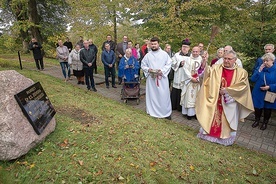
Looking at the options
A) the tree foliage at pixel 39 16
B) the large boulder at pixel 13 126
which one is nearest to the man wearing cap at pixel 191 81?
the large boulder at pixel 13 126

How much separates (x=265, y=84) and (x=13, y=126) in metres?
6.18

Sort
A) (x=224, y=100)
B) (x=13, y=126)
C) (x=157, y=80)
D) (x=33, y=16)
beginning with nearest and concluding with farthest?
(x=13, y=126) < (x=224, y=100) < (x=157, y=80) < (x=33, y=16)

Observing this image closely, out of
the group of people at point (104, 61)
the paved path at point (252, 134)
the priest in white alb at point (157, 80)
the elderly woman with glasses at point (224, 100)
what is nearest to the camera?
the elderly woman with glasses at point (224, 100)

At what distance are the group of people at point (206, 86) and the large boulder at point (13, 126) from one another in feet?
12.0

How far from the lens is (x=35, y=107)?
3.73 metres

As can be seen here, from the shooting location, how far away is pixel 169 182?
313 centimetres

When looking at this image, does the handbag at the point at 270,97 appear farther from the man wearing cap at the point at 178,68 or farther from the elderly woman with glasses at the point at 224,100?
the man wearing cap at the point at 178,68

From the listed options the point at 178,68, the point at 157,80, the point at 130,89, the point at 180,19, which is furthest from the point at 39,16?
the point at 157,80

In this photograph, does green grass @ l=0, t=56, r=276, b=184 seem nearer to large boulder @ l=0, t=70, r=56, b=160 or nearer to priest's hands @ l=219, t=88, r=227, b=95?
large boulder @ l=0, t=70, r=56, b=160

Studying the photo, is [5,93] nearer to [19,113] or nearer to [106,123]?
[19,113]

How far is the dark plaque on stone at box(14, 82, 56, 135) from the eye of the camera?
11.3 ft

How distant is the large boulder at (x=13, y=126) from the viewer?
305 cm

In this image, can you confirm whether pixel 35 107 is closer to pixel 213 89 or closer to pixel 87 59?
pixel 213 89

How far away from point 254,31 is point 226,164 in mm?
5447
